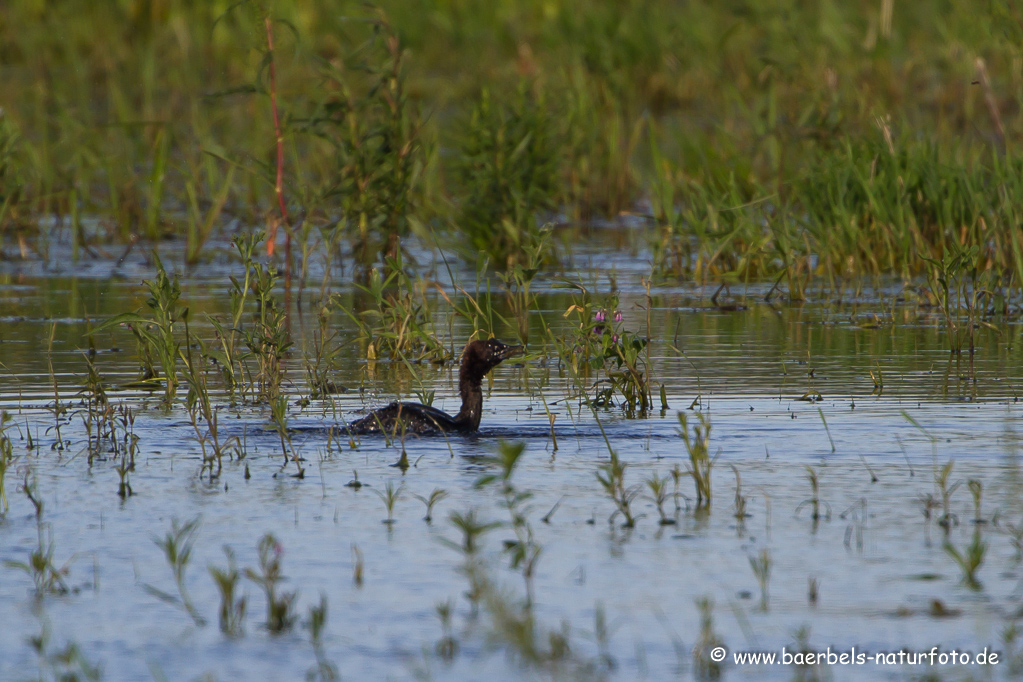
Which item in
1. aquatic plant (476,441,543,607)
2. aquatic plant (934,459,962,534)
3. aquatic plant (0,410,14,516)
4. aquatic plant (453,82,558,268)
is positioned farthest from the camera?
aquatic plant (453,82,558,268)

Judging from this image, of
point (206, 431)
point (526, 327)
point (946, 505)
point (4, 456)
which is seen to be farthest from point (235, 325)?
point (946, 505)

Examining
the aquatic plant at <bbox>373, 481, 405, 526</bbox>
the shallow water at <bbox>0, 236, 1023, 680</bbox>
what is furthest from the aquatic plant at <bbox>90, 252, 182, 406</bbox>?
the aquatic plant at <bbox>373, 481, 405, 526</bbox>

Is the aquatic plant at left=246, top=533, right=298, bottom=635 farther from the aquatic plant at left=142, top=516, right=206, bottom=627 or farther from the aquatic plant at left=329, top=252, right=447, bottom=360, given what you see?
the aquatic plant at left=329, top=252, right=447, bottom=360

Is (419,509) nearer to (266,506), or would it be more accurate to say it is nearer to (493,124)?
(266,506)

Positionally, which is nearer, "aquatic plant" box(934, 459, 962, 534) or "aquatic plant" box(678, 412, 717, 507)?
"aquatic plant" box(934, 459, 962, 534)

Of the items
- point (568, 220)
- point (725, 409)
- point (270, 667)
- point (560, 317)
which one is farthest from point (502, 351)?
point (568, 220)

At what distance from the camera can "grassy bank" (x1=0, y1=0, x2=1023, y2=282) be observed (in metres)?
10.4

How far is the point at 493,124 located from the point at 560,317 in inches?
88.0

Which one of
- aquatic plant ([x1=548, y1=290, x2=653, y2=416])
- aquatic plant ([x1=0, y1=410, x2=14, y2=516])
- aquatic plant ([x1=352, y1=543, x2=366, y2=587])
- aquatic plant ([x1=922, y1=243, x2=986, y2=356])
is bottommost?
aquatic plant ([x1=352, y1=543, x2=366, y2=587])

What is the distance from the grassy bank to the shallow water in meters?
2.00

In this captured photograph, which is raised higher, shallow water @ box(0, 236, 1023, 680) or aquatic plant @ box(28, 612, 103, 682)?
shallow water @ box(0, 236, 1023, 680)

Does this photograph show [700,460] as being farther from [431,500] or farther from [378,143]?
[378,143]

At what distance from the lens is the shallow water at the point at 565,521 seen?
13.4 ft

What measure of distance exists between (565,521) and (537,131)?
22.7ft
